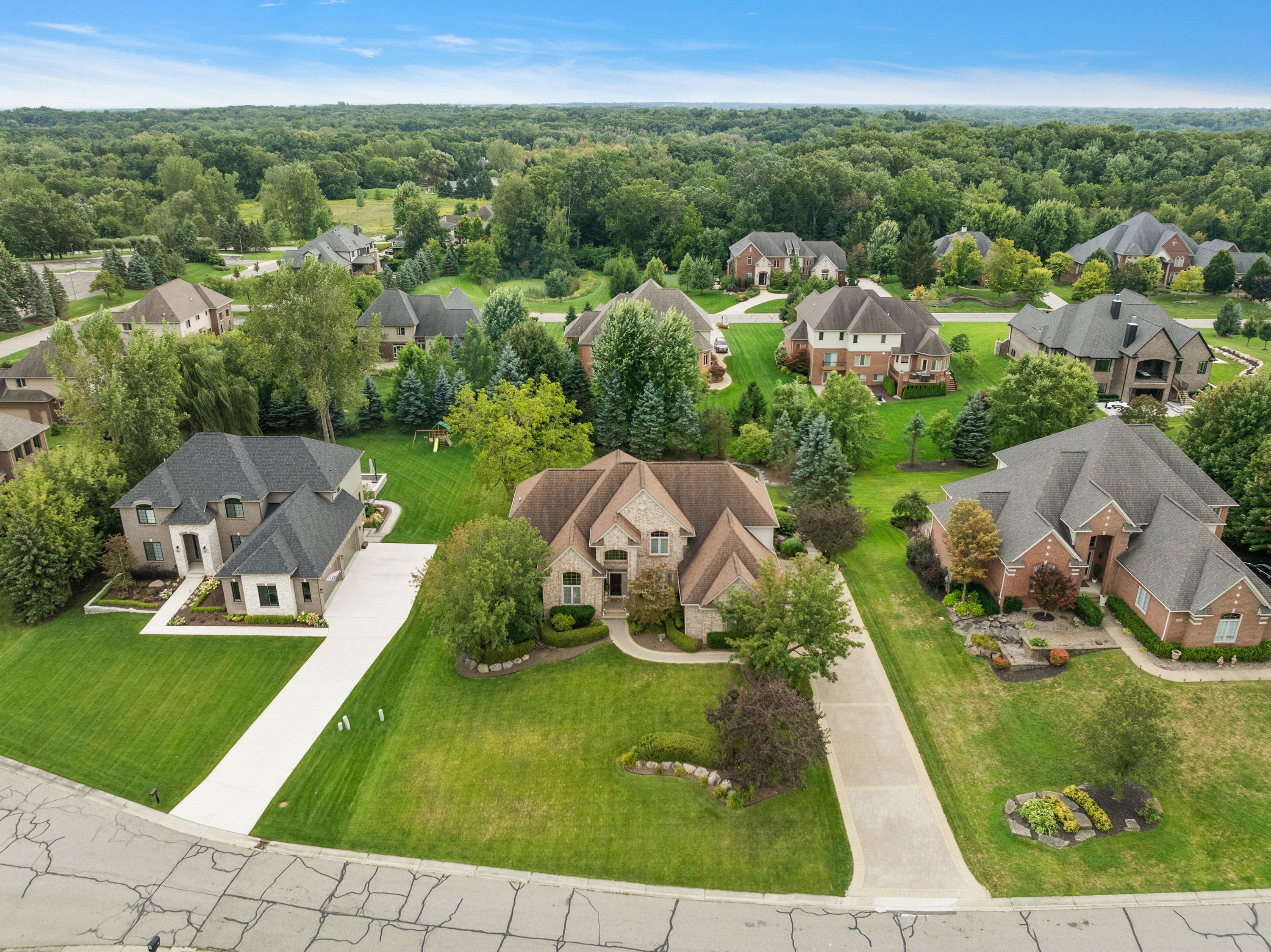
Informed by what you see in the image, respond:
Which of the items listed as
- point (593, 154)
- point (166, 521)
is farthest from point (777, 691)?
point (593, 154)

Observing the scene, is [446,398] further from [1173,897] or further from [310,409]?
[1173,897]

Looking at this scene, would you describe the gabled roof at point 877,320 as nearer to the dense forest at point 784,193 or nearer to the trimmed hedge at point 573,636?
the dense forest at point 784,193

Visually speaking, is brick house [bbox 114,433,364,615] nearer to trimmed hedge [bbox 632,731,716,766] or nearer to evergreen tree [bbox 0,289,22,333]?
trimmed hedge [bbox 632,731,716,766]

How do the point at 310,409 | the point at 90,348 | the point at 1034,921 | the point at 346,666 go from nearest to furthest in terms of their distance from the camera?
the point at 1034,921, the point at 346,666, the point at 90,348, the point at 310,409

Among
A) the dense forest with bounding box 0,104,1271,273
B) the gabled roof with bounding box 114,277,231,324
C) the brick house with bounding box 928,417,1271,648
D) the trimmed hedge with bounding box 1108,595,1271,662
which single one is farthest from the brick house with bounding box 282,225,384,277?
the trimmed hedge with bounding box 1108,595,1271,662

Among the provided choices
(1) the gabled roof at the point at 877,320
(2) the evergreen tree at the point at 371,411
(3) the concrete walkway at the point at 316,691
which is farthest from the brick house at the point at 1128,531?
(2) the evergreen tree at the point at 371,411
